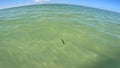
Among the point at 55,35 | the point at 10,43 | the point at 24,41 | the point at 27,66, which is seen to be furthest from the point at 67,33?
the point at 27,66

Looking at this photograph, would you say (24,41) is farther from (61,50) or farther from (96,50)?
(96,50)

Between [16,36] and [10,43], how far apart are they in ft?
1.89

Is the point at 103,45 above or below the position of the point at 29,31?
below

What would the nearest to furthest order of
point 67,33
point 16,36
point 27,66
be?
point 27,66, point 16,36, point 67,33

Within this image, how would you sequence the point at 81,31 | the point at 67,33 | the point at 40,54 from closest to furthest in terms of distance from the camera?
the point at 40,54, the point at 67,33, the point at 81,31

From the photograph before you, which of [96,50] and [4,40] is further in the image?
[4,40]

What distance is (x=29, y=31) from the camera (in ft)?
18.5

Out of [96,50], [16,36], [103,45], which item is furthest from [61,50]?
[16,36]

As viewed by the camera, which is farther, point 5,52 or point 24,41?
point 24,41

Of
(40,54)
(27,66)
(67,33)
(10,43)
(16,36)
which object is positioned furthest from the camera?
(67,33)

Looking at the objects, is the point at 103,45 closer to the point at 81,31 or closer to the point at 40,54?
the point at 81,31

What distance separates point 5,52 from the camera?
13.3ft

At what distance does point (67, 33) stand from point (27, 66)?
104 inches

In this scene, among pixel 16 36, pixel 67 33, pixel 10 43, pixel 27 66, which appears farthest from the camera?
pixel 67 33
